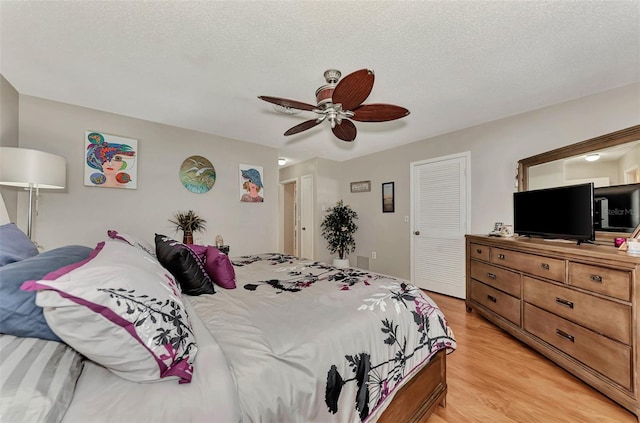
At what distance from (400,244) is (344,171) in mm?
1992

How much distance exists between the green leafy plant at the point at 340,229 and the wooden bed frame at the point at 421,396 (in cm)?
341

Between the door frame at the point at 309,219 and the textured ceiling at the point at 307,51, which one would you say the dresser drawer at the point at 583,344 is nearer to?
the textured ceiling at the point at 307,51

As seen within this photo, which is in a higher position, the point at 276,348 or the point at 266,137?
the point at 266,137

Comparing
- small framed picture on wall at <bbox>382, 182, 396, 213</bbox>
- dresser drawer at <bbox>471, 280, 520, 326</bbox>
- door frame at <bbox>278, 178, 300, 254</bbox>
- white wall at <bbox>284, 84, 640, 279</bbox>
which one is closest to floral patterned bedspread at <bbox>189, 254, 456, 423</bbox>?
dresser drawer at <bbox>471, 280, 520, 326</bbox>

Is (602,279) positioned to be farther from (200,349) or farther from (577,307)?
(200,349)

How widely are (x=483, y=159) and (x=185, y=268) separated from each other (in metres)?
3.67

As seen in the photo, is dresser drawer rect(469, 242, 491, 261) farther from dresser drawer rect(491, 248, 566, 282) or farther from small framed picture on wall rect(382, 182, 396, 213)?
small framed picture on wall rect(382, 182, 396, 213)

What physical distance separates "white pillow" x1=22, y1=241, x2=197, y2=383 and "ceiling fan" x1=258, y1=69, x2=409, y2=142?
150cm

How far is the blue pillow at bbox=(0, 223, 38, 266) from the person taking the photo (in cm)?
106

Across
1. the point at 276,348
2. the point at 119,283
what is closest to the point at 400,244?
the point at 276,348

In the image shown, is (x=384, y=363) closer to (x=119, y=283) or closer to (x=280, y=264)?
(x=119, y=283)

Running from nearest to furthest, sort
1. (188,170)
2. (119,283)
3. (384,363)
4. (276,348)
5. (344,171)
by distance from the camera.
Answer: (119,283), (276,348), (384,363), (188,170), (344,171)

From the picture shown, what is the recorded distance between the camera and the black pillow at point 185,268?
4.62 feet

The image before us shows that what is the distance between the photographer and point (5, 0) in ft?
4.62
